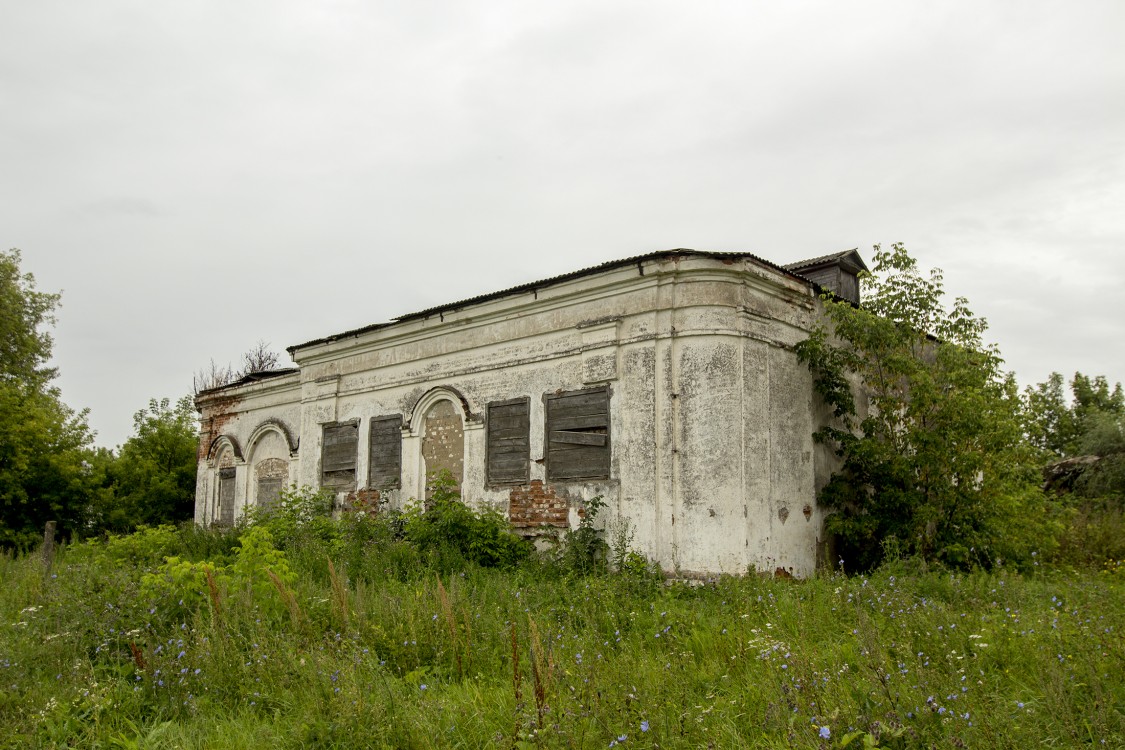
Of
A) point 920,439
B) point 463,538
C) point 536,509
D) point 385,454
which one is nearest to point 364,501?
point 385,454

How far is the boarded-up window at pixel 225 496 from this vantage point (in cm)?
1908

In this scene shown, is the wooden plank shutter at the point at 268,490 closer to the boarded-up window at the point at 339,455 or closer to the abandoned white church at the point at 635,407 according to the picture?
the boarded-up window at the point at 339,455

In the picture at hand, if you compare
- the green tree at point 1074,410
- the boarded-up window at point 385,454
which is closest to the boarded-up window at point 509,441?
the boarded-up window at point 385,454

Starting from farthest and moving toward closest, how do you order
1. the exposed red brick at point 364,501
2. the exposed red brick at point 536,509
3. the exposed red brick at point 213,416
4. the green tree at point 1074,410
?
the green tree at point 1074,410 < the exposed red brick at point 213,416 < the exposed red brick at point 364,501 < the exposed red brick at point 536,509

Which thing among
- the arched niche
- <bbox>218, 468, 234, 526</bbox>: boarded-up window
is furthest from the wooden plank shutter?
the arched niche

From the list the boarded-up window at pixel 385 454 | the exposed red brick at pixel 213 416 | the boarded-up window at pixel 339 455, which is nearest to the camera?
the boarded-up window at pixel 385 454

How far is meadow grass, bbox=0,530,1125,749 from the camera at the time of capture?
14.4ft

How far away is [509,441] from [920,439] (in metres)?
5.71

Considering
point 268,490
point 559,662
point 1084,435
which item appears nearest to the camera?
point 559,662

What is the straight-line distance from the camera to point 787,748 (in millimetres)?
4184

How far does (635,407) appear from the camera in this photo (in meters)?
10.7

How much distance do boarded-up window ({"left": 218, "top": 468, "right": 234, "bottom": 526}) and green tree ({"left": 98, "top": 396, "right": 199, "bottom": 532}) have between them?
3.05 m

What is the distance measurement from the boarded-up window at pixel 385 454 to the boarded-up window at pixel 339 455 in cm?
51

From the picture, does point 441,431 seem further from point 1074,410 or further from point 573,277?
point 1074,410
